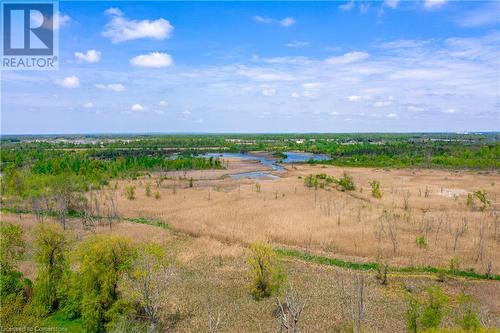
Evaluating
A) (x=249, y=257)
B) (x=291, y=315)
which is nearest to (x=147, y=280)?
(x=291, y=315)

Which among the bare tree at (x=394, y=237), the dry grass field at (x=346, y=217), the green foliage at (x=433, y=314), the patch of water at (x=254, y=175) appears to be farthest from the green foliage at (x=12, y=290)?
the patch of water at (x=254, y=175)

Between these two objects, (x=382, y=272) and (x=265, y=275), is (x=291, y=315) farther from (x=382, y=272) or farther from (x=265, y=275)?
(x=382, y=272)

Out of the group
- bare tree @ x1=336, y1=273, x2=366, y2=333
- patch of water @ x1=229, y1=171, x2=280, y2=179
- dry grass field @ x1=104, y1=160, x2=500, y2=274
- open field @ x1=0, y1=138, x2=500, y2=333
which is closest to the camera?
bare tree @ x1=336, y1=273, x2=366, y2=333

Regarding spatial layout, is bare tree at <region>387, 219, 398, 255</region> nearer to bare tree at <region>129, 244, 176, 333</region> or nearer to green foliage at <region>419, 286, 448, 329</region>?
green foliage at <region>419, 286, 448, 329</region>

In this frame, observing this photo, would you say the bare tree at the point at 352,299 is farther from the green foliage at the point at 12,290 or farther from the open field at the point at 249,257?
the green foliage at the point at 12,290

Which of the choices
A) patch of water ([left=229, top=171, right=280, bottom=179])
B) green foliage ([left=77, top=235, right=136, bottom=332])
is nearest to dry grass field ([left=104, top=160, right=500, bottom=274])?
patch of water ([left=229, top=171, right=280, bottom=179])

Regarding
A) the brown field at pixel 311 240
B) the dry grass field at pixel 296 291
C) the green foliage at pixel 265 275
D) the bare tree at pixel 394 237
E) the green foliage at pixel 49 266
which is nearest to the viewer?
the dry grass field at pixel 296 291

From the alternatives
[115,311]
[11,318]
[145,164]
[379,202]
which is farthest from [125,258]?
[145,164]
